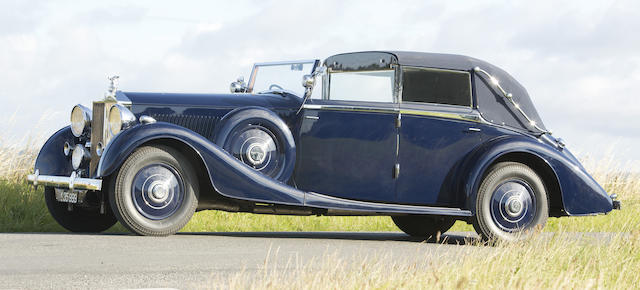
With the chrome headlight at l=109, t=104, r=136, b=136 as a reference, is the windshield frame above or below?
above

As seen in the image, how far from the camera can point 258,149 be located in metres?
8.54

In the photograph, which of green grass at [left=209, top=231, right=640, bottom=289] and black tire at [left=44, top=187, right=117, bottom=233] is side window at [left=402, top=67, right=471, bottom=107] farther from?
black tire at [left=44, top=187, right=117, bottom=233]

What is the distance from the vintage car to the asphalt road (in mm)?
400

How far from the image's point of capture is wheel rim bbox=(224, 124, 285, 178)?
8500mm

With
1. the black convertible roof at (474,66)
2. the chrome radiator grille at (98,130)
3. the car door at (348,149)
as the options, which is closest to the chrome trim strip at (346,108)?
the car door at (348,149)

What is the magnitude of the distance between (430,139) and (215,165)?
2.43m

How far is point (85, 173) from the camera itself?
8711 millimetres

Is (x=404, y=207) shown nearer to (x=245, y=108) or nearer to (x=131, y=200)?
(x=245, y=108)

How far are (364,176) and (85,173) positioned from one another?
2.93m

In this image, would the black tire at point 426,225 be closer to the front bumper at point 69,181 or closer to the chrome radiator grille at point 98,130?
the chrome radiator grille at point 98,130

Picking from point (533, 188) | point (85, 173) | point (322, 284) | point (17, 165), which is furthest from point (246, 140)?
point (17, 165)

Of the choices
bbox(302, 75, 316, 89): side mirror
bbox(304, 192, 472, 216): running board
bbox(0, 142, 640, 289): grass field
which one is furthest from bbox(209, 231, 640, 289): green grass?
bbox(302, 75, 316, 89): side mirror

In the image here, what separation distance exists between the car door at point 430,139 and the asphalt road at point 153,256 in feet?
2.11

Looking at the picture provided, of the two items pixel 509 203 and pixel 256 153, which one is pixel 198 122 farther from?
pixel 509 203
